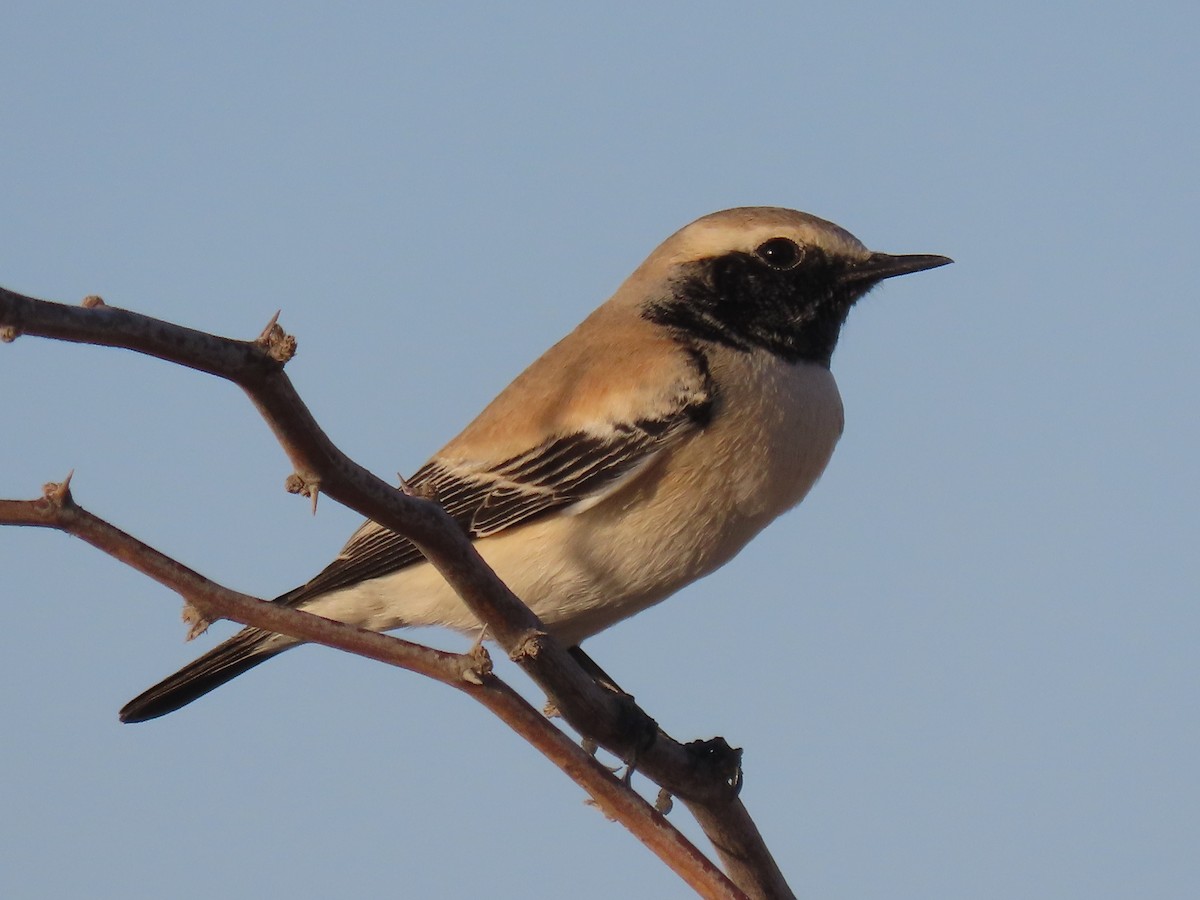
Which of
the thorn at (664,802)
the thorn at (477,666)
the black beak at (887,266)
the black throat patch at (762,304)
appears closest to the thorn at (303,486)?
the thorn at (477,666)

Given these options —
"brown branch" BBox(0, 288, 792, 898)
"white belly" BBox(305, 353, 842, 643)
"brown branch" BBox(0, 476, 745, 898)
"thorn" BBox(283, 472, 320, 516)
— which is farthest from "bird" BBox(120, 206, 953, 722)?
"thorn" BBox(283, 472, 320, 516)

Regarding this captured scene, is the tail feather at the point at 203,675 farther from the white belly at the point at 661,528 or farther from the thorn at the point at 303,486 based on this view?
the thorn at the point at 303,486

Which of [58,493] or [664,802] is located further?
[664,802]

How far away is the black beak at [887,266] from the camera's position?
311 inches

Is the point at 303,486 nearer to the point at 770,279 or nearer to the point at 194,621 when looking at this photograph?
the point at 194,621

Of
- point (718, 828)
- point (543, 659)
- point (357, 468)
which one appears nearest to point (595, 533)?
point (718, 828)

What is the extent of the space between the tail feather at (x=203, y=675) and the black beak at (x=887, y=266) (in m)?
3.38

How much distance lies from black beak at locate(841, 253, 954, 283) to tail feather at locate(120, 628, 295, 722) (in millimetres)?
3376

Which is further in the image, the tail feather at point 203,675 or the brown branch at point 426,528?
the tail feather at point 203,675

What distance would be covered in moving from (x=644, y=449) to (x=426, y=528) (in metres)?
3.30

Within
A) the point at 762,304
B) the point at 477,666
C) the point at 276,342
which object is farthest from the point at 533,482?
the point at 276,342

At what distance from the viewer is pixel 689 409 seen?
6949mm

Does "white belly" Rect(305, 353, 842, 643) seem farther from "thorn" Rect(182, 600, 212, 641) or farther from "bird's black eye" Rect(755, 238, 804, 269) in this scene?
"thorn" Rect(182, 600, 212, 641)

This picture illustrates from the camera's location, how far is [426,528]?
143 inches
